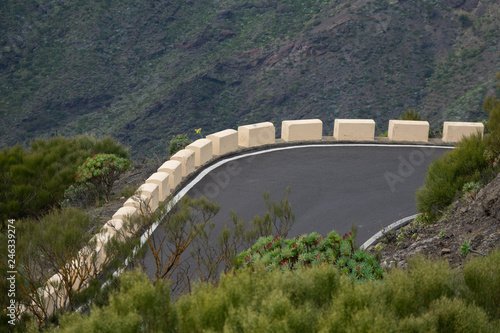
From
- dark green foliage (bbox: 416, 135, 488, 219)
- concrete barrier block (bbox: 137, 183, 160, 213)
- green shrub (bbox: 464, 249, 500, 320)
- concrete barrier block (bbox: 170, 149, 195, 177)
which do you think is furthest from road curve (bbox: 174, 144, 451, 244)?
green shrub (bbox: 464, 249, 500, 320)

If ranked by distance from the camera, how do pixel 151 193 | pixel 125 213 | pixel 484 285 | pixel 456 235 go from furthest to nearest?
pixel 151 193 < pixel 125 213 < pixel 456 235 < pixel 484 285

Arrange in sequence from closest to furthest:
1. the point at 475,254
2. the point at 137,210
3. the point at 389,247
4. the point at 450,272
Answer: the point at 450,272
the point at 475,254
the point at 389,247
the point at 137,210

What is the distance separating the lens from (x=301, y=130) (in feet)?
54.3

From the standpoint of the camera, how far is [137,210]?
1119cm

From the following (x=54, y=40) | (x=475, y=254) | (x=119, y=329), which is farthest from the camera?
(x=54, y=40)

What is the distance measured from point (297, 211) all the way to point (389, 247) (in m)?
2.26

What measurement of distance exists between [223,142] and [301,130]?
254 centimetres

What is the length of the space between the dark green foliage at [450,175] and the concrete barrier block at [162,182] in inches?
210

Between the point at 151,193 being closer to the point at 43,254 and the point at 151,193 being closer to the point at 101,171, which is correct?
the point at 101,171

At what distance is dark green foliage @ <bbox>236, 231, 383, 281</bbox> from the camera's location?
285 inches

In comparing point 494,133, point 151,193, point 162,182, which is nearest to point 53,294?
point 151,193

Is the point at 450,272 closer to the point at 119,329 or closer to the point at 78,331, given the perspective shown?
the point at 119,329

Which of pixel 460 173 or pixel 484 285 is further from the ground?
pixel 484 285

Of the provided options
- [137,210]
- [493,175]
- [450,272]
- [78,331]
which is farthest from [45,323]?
[493,175]
